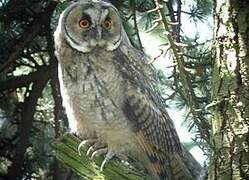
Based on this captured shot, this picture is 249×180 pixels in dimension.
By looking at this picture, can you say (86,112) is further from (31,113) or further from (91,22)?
(31,113)

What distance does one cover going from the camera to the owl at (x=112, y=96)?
233 centimetres

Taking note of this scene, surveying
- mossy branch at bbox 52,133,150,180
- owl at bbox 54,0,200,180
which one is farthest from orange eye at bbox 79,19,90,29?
mossy branch at bbox 52,133,150,180

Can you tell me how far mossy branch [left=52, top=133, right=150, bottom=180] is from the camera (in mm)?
1839

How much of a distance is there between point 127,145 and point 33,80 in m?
0.87

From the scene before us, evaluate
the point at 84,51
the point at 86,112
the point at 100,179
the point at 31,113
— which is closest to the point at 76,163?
the point at 100,179

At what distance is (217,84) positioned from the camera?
153 cm

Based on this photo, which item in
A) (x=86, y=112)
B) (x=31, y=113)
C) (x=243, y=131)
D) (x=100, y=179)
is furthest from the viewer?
(x=31, y=113)

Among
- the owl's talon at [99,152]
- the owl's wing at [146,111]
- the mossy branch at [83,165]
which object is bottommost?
the mossy branch at [83,165]

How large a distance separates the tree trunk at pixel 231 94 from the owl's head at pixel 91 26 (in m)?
0.90

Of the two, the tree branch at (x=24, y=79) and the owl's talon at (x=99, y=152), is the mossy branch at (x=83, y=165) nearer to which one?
the owl's talon at (x=99, y=152)

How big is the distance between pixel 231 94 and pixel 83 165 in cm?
62

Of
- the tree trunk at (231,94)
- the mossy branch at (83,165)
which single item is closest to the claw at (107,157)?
the mossy branch at (83,165)

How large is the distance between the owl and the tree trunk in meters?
0.79

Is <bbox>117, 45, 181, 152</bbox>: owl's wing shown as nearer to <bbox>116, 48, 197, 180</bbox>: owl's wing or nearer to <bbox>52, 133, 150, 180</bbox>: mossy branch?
<bbox>116, 48, 197, 180</bbox>: owl's wing
